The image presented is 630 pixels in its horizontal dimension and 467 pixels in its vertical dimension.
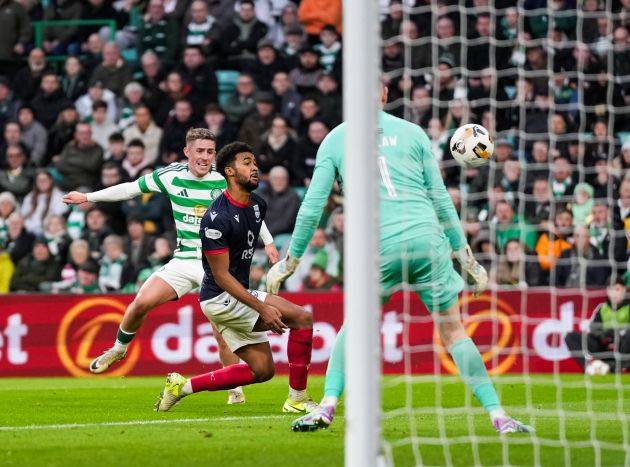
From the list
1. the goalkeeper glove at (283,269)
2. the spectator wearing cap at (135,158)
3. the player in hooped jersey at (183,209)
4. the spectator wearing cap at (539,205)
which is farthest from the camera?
the spectator wearing cap at (135,158)

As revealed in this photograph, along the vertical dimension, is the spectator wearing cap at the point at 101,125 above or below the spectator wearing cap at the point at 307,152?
above

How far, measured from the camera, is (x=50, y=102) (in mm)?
18734

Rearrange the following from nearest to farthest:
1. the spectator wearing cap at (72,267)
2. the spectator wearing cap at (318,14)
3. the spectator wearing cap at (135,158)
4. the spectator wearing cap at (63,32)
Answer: the spectator wearing cap at (72,267) < the spectator wearing cap at (135,158) < the spectator wearing cap at (318,14) < the spectator wearing cap at (63,32)

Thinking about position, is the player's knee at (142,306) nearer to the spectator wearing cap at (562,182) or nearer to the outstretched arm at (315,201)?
the outstretched arm at (315,201)

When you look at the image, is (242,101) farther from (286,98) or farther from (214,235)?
(214,235)

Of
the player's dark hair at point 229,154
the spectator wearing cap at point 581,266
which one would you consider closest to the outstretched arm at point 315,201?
the player's dark hair at point 229,154

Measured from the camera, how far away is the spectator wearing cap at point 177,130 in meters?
17.7

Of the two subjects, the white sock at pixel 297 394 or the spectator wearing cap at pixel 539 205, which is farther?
the spectator wearing cap at pixel 539 205

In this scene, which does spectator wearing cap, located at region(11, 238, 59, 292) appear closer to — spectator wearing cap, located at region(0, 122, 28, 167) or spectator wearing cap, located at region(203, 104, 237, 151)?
spectator wearing cap, located at region(0, 122, 28, 167)

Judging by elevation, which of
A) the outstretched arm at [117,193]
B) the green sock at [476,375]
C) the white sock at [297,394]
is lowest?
the white sock at [297,394]

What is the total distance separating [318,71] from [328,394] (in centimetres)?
1084

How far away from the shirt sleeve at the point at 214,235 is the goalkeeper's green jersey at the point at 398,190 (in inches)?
42.4

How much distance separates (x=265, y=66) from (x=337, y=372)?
11017 mm

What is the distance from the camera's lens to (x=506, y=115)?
48.0ft
